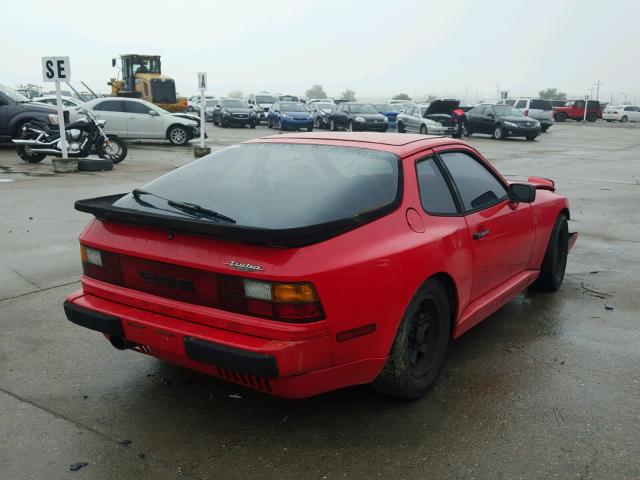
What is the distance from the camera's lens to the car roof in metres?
3.89

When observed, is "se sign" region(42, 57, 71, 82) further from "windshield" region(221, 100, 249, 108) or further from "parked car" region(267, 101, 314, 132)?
"windshield" region(221, 100, 249, 108)

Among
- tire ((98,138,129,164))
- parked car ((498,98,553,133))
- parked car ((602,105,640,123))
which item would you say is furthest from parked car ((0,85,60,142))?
parked car ((602,105,640,123))

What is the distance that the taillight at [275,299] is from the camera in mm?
2908

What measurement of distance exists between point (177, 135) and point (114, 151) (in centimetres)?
606

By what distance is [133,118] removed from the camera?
20.8 meters

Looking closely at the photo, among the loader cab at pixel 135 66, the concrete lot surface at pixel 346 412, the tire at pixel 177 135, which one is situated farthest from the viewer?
the loader cab at pixel 135 66

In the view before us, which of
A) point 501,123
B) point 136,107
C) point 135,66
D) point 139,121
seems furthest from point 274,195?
point 135,66

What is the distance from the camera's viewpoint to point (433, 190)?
12.6 feet

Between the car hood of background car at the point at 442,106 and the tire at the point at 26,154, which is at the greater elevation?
the car hood of background car at the point at 442,106

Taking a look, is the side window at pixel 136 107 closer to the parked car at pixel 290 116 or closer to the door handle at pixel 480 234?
the parked car at pixel 290 116

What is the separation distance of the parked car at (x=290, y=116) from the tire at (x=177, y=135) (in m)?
9.52

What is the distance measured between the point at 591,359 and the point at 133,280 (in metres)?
2.94

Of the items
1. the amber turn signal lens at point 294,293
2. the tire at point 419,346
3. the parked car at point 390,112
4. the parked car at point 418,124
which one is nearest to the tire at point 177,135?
the parked car at point 418,124

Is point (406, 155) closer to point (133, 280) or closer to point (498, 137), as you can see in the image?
point (133, 280)
